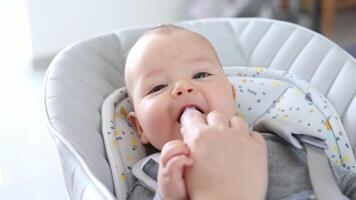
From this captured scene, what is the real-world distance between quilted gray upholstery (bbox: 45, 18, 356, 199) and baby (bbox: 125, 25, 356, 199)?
0.37ft

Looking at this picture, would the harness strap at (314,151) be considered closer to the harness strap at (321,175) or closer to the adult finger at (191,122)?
the harness strap at (321,175)

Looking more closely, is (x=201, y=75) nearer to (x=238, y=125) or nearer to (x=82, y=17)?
(x=238, y=125)

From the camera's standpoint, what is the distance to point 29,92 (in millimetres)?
2266

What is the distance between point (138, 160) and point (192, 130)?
26 centimetres

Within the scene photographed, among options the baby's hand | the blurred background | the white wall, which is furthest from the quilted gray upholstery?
the white wall

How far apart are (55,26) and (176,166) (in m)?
1.84

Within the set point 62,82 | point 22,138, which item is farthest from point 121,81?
point 22,138

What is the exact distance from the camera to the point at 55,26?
255 cm

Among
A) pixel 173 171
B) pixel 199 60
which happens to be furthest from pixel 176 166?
pixel 199 60

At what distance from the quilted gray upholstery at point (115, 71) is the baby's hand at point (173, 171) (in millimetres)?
128

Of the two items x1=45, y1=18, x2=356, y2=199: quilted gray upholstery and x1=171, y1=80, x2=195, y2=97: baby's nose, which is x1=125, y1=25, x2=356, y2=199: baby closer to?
x1=171, y1=80, x2=195, y2=97: baby's nose

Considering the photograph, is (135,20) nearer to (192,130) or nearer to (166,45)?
(166,45)

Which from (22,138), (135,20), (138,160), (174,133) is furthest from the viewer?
(135,20)

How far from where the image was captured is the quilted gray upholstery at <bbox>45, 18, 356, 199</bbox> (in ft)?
3.34
